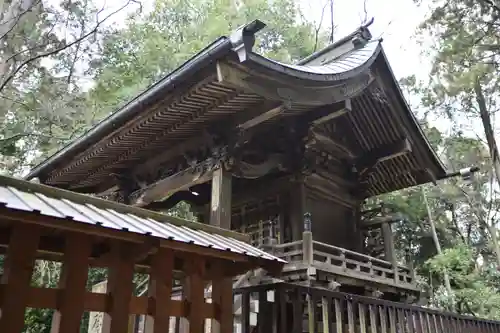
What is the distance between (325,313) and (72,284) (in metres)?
2.78

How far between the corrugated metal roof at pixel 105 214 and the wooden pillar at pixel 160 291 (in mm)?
248

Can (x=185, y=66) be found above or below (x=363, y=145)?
below

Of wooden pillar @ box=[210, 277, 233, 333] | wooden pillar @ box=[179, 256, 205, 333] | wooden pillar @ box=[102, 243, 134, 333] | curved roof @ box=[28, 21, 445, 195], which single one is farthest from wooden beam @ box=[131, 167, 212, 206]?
wooden pillar @ box=[102, 243, 134, 333]

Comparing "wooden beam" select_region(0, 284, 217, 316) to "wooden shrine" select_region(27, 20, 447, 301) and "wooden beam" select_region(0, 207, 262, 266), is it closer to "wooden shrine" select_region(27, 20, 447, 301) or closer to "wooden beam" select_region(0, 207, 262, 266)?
"wooden beam" select_region(0, 207, 262, 266)

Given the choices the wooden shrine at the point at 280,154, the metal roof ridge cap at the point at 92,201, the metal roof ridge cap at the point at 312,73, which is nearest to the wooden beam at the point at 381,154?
the wooden shrine at the point at 280,154

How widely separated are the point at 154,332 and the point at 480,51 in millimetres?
11087

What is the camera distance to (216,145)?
673 cm

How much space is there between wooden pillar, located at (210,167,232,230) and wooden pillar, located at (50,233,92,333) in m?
3.00

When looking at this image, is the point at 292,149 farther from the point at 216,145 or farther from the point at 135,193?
the point at 135,193

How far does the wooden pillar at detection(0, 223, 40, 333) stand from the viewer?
275 centimetres

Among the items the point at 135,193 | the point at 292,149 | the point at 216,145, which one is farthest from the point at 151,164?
the point at 292,149

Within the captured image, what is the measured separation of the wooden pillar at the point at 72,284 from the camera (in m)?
2.99

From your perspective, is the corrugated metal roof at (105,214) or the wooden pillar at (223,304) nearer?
the corrugated metal roof at (105,214)

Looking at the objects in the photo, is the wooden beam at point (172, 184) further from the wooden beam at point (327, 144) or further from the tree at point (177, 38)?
the tree at point (177, 38)
